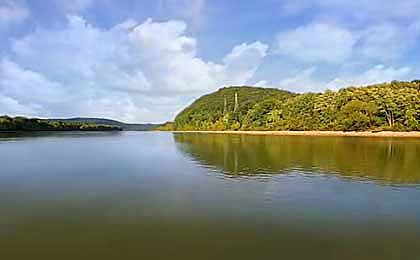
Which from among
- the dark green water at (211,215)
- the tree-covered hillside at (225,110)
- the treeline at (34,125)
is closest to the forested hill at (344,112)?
the tree-covered hillside at (225,110)

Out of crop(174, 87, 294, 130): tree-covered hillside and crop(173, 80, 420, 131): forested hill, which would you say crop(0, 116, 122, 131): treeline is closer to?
crop(174, 87, 294, 130): tree-covered hillside

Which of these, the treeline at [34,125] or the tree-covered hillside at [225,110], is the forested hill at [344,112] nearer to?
the tree-covered hillside at [225,110]

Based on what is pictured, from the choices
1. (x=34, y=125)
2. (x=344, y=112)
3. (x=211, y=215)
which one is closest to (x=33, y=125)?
(x=34, y=125)

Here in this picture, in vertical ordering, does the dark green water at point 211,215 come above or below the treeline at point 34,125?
below

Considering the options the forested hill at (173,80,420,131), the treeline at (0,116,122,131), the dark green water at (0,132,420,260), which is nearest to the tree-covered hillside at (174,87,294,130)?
the forested hill at (173,80,420,131)

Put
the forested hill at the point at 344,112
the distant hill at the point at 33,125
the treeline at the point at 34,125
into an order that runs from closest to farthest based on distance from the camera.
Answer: the forested hill at the point at 344,112 → the distant hill at the point at 33,125 → the treeline at the point at 34,125

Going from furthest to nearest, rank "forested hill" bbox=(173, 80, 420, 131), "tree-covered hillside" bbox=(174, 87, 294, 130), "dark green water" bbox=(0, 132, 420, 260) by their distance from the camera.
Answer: "tree-covered hillside" bbox=(174, 87, 294, 130) < "forested hill" bbox=(173, 80, 420, 131) < "dark green water" bbox=(0, 132, 420, 260)

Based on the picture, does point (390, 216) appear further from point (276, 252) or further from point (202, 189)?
point (202, 189)

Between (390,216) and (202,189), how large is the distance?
18.5 feet

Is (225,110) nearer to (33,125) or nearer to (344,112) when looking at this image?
(33,125)

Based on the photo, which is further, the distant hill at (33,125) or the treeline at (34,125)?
the treeline at (34,125)

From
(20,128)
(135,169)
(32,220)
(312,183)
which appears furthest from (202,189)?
(20,128)

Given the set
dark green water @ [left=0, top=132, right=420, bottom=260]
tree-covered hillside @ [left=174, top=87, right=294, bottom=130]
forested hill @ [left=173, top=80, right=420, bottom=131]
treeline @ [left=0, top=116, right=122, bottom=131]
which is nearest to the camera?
dark green water @ [left=0, top=132, right=420, bottom=260]

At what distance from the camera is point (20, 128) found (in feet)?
297
